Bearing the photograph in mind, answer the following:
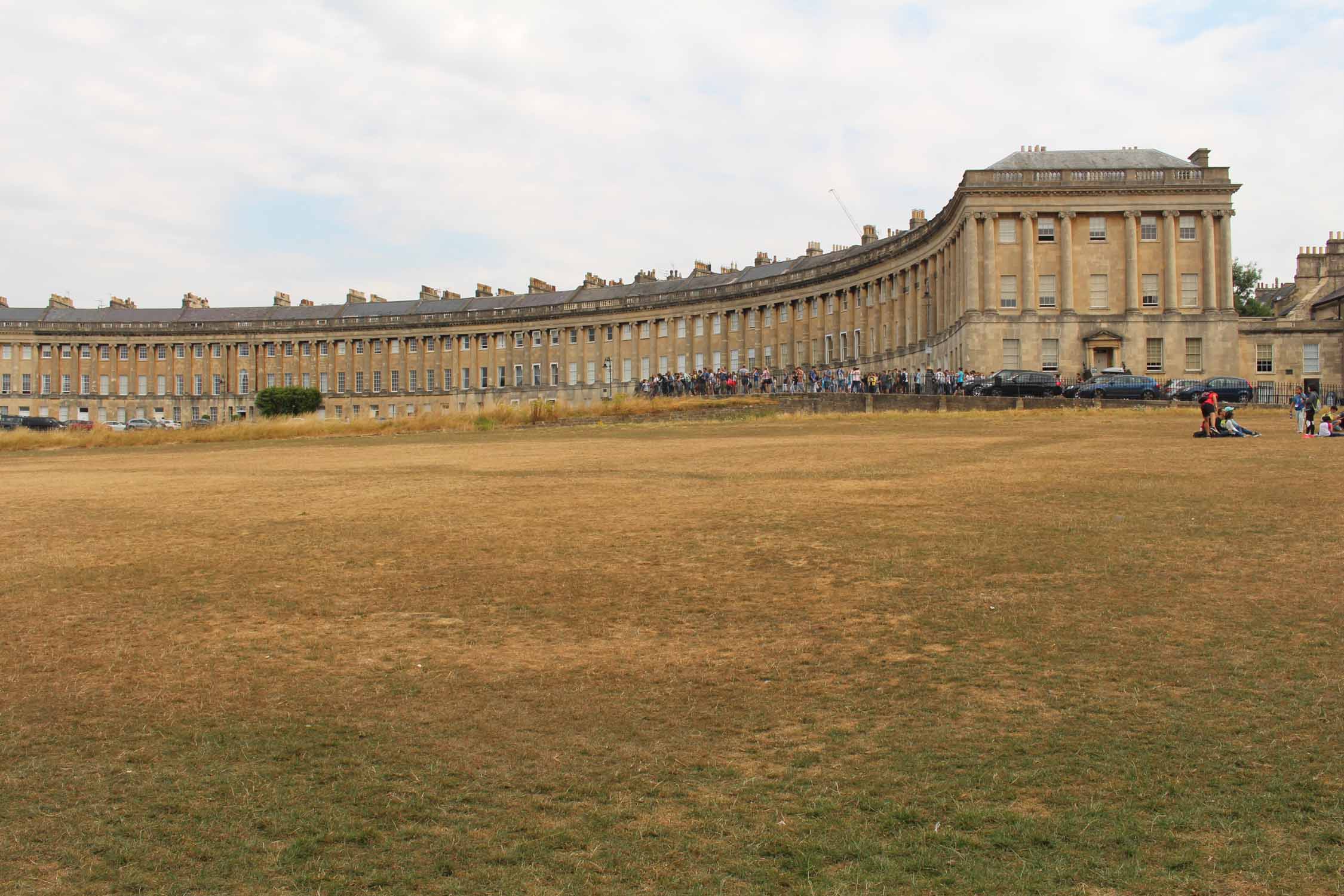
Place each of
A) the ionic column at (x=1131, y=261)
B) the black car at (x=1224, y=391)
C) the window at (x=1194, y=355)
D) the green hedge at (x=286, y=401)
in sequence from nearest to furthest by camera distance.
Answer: the black car at (x=1224, y=391), the window at (x=1194, y=355), the ionic column at (x=1131, y=261), the green hedge at (x=286, y=401)

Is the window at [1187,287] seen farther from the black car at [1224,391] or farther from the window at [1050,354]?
the black car at [1224,391]

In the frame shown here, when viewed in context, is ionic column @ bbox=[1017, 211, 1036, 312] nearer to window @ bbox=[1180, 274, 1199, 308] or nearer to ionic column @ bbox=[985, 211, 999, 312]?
ionic column @ bbox=[985, 211, 999, 312]

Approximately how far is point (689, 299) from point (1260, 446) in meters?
78.5

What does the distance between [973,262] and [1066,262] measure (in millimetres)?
5124

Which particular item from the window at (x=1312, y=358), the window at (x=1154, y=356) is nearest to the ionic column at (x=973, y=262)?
the window at (x=1154, y=356)

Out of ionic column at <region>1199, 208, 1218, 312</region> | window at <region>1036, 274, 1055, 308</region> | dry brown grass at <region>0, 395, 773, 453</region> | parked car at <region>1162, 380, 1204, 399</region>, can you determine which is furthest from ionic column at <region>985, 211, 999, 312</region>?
dry brown grass at <region>0, 395, 773, 453</region>

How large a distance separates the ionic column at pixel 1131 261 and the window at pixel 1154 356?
6.63 ft

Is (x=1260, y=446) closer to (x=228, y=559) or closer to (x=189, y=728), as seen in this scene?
(x=228, y=559)

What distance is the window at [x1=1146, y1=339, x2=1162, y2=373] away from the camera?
62.7 m

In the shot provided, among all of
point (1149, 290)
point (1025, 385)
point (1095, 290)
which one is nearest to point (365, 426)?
point (1025, 385)

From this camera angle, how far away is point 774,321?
94.8 metres

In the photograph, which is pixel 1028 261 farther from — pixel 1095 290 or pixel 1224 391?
pixel 1224 391

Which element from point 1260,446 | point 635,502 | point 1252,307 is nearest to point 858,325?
point 1252,307

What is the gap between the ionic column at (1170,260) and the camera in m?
63.2
